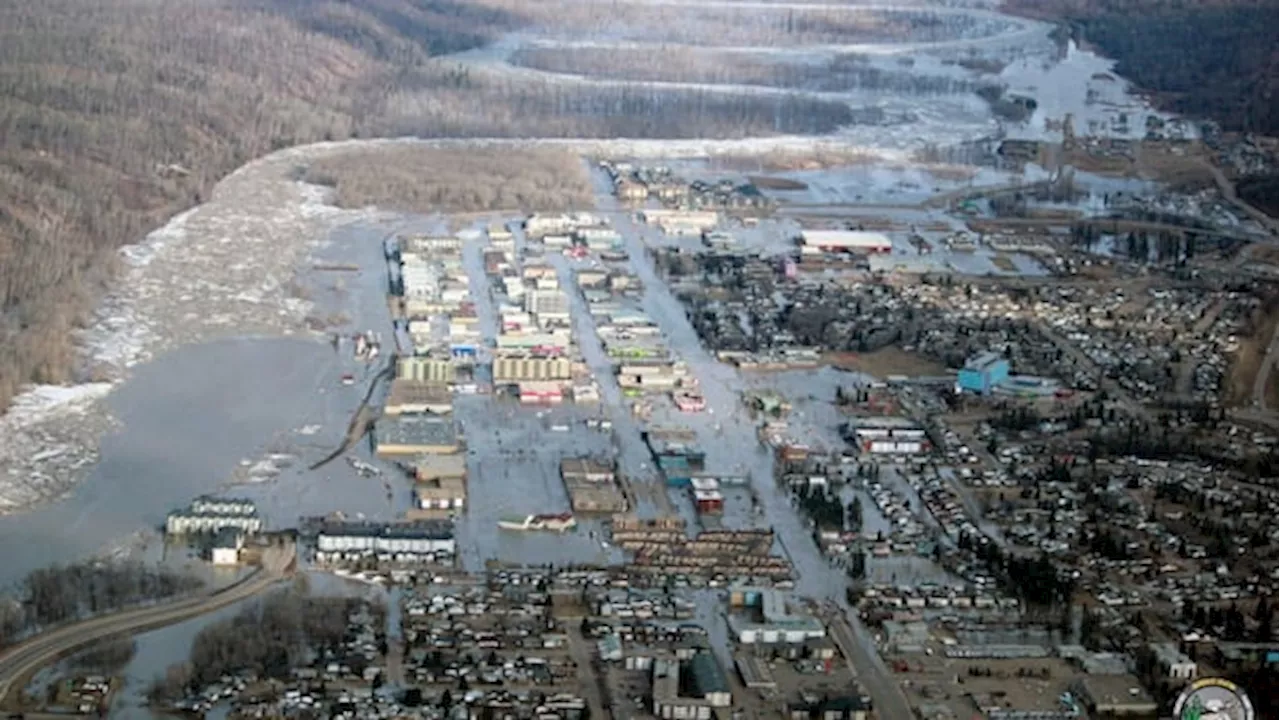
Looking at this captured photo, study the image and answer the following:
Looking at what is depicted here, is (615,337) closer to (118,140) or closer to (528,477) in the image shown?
(528,477)

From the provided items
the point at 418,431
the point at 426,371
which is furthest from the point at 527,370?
the point at 418,431

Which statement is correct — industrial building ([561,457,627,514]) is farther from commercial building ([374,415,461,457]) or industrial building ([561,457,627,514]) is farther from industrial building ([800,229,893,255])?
industrial building ([800,229,893,255])

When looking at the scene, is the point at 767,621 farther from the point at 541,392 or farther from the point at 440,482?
the point at 541,392

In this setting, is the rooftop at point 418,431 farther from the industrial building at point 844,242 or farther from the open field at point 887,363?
the industrial building at point 844,242

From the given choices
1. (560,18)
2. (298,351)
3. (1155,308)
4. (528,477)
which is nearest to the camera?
(528,477)

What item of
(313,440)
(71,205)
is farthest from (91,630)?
(71,205)

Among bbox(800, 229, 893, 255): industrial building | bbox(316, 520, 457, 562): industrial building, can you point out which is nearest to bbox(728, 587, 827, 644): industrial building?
bbox(316, 520, 457, 562): industrial building

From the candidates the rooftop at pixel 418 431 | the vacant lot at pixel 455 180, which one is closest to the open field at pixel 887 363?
the rooftop at pixel 418 431

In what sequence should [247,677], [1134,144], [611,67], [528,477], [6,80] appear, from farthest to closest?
[611,67] < [1134,144] < [6,80] < [528,477] < [247,677]
